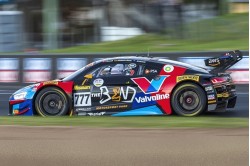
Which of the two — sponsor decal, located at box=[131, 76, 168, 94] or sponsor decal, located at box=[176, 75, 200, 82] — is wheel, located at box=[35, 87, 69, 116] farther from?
sponsor decal, located at box=[176, 75, 200, 82]

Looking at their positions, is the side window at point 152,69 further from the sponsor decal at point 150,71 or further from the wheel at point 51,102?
the wheel at point 51,102

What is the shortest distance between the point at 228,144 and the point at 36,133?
5.86 ft

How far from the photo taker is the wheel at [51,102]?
10.9 metres

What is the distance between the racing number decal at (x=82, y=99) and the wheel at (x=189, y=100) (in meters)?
1.52

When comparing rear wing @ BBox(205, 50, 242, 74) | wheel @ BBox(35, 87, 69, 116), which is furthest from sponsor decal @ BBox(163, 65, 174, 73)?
wheel @ BBox(35, 87, 69, 116)

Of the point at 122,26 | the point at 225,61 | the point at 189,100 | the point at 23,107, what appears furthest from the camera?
the point at 122,26

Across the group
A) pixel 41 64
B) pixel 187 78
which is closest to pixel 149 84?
pixel 187 78

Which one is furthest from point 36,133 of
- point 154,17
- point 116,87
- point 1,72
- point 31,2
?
point 31,2

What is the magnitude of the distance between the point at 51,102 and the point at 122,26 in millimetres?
17842

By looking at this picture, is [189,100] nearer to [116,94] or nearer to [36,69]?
[116,94]

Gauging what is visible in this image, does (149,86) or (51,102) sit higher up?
(149,86)

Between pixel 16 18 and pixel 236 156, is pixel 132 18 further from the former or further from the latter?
pixel 236 156

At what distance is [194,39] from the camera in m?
24.8

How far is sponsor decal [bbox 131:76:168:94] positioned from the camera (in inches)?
420
